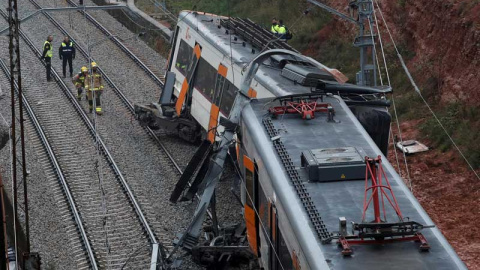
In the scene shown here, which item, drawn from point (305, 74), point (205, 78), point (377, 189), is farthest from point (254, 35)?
point (377, 189)

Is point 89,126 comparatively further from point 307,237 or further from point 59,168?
point 307,237

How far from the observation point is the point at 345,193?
1145cm

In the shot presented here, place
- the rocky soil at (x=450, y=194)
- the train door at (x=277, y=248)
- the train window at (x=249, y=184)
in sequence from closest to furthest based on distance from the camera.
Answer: the train door at (x=277, y=248), the train window at (x=249, y=184), the rocky soil at (x=450, y=194)

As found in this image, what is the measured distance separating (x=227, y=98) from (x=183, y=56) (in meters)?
4.10

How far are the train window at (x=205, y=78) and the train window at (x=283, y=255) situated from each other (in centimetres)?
972

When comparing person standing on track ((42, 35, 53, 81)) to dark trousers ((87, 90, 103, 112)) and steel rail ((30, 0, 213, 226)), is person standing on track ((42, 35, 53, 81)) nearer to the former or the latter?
steel rail ((30, 0, 213, 226))

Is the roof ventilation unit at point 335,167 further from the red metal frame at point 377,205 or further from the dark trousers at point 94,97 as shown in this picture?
the dark trousers at point 94,97

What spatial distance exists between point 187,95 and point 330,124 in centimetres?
1049

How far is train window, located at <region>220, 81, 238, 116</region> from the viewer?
805 inches

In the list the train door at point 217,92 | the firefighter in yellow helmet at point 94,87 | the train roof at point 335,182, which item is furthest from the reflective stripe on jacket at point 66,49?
the train roof at point 335,182

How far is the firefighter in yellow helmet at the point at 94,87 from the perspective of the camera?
86.1ft

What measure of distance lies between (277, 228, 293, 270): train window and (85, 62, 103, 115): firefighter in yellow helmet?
47.0 feet

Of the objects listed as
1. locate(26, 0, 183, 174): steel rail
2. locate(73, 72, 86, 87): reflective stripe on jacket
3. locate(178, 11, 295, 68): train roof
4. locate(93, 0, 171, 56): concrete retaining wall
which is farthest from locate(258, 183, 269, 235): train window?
locate(93, 0, 171, 56): concrete retaining wall

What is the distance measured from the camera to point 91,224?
19375 mm
